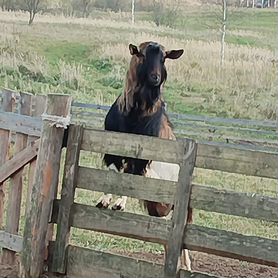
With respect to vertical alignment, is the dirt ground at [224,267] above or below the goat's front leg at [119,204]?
below

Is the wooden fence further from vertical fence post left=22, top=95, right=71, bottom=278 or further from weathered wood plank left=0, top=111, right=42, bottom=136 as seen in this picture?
weathered wood plank left=0, top=111, right=42, bottom=136

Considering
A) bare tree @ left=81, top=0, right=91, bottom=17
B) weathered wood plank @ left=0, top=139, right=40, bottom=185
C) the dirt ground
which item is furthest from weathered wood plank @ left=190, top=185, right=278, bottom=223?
bare tree @ left=81, top=0, right=91, bottom=17

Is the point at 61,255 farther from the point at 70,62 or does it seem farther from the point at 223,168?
the point at 70,62

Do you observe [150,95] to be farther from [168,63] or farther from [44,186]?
[168,63]

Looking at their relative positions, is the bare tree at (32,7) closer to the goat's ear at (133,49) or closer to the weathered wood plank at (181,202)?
the goat's ear at (133,49)

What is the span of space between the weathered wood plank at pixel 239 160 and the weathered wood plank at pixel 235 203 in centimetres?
16

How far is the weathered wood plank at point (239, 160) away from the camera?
4.61m

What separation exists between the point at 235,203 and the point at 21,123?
2.11 metres

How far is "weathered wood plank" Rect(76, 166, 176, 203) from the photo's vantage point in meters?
4.83

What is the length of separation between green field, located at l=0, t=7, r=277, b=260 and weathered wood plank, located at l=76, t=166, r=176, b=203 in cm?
1331

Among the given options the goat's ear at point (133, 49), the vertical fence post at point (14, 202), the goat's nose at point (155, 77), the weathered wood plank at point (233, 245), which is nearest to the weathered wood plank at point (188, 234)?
the weathered wood plank at point (233, 245)

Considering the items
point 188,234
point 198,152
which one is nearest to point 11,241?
point 188,234

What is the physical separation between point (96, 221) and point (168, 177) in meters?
1.63

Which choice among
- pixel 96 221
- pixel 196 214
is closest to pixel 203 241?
pixel 96 221
